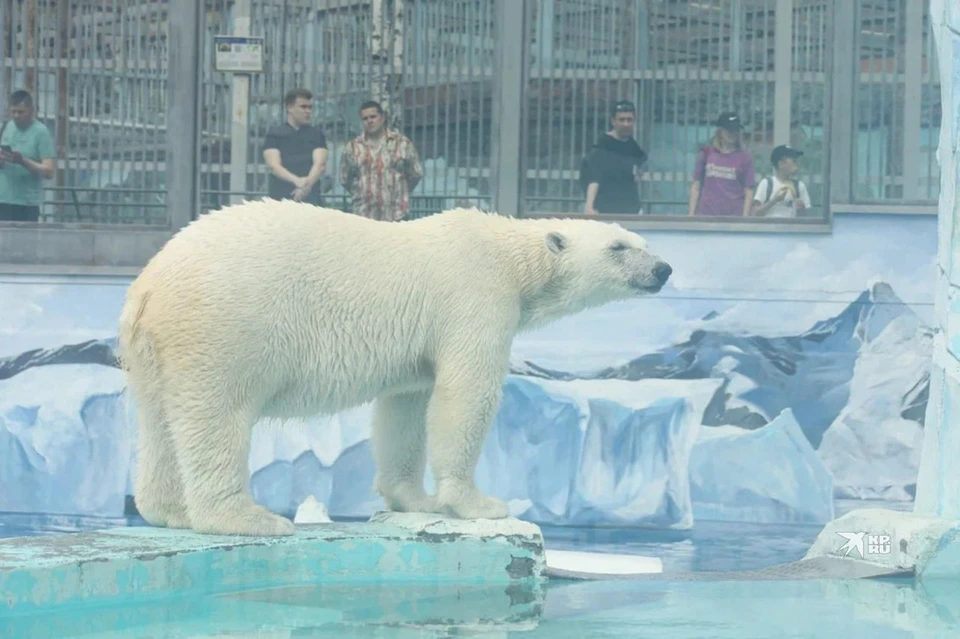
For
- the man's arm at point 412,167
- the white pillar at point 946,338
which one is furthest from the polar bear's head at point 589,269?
the man's arm at point 412,167

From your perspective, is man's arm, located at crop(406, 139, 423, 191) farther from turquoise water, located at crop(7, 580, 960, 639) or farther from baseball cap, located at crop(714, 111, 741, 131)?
turquoise water, located at crop(7, 580, 960, 639)

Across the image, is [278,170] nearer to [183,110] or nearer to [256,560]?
[183,110]

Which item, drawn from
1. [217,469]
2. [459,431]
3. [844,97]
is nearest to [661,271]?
[459,431]

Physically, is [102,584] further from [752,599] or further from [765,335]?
[765,335]

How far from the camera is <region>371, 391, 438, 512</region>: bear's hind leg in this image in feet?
18.8

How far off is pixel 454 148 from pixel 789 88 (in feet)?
6.78

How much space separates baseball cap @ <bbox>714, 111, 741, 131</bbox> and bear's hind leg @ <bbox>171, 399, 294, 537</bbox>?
5.05m

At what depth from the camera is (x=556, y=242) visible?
5.66m

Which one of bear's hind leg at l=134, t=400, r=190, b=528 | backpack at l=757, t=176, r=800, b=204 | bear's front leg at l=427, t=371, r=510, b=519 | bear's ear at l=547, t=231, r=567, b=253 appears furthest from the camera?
backpack at l=757, t=176, r=800, b=204

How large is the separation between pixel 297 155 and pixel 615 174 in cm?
194

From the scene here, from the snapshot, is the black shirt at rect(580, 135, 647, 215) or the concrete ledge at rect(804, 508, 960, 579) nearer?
the concrete ledge at rect(804, 508, 960, 579)

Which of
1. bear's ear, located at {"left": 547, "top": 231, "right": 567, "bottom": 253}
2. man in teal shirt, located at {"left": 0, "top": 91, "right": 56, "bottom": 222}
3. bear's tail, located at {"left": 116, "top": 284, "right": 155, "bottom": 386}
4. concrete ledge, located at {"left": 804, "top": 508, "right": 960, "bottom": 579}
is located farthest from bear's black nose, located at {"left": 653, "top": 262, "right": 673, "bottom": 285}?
man in teal shirt, located at {"left": 0, "top": 91, "right": 56, "bottom": 222}

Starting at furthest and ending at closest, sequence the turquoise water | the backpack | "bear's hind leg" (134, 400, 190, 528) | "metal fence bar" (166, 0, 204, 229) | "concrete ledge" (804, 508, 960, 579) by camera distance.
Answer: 1. "metal fence bar" (166, 0, 204, 229)
2. the backpack
3. "concrete ledge" (804, 508, 960, 579)
4. "bear's hind leg" (134, 400, 190, 528)
5. the turquoise water

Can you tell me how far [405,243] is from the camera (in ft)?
18.0
